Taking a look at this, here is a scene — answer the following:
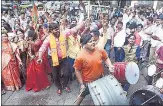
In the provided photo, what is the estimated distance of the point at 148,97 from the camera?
4.64m

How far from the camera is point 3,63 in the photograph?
6.16 m

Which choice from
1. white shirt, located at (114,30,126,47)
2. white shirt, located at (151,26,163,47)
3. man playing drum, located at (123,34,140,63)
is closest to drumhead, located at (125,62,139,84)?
man playing drum, located at (123,34,140,63)

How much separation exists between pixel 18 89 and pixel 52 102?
1.16 meters

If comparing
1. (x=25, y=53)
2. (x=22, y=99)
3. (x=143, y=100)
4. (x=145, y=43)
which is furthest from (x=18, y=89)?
(x=145, y=43)

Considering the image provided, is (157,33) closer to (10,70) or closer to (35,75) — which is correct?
(35,75)

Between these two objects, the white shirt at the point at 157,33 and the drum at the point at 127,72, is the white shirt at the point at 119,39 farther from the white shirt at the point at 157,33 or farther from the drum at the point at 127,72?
the drum at the point at 127,72

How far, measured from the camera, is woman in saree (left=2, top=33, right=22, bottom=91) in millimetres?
6090

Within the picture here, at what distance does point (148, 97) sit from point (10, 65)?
11.4 ft

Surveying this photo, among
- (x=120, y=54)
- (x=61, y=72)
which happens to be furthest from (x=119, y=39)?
(x=61, y=72)

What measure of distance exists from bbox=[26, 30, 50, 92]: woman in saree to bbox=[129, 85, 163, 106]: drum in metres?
2.56

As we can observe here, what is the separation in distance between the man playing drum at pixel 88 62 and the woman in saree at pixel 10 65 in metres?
2.32

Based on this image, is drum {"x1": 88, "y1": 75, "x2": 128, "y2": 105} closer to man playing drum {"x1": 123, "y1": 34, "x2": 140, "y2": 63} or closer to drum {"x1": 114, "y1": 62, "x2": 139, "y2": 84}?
drum {"x1": 114, "y1": 62, "x2": 139, "y2": 84}

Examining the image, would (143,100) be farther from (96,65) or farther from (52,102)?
(52,102)

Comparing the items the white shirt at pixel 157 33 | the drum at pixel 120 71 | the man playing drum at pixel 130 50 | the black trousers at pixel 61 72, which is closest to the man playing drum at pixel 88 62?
the drum at pixel 120 71
